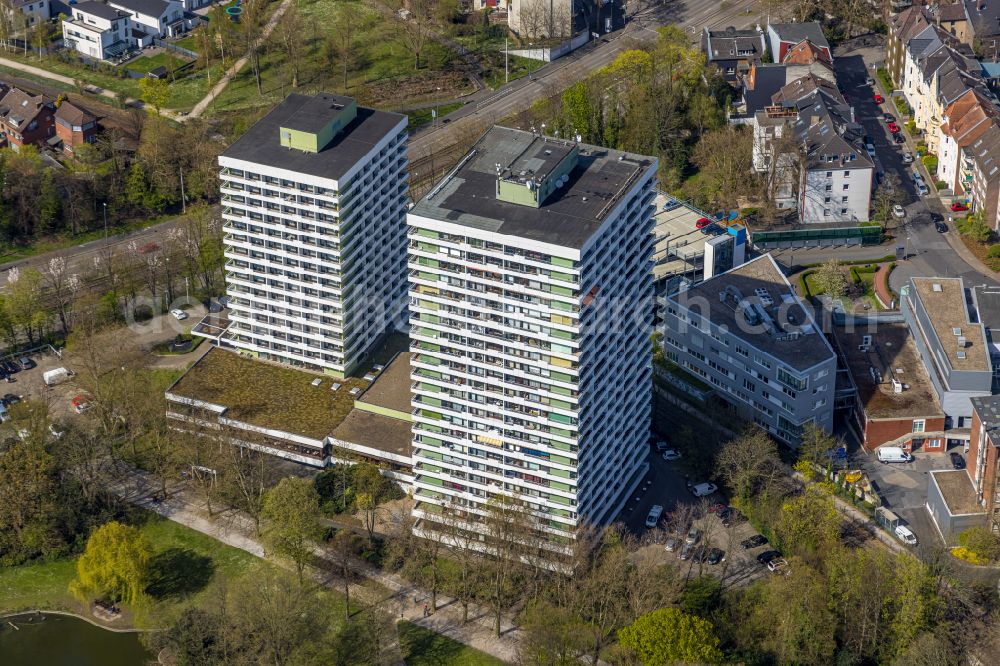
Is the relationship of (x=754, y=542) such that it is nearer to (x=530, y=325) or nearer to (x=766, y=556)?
(x=766, y=556)

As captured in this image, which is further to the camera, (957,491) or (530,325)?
(957,491)

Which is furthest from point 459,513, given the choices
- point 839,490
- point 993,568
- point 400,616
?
point 993,568

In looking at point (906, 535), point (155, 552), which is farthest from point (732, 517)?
point (155, 552)

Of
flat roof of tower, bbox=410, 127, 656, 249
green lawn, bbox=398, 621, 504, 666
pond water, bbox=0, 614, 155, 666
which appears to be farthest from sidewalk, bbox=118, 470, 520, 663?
flat roof of tower, bbox=410, 127, 656, 249

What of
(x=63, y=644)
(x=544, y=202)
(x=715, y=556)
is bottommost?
(x=63, y=644)

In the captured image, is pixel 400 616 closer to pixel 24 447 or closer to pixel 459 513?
pixel 459 513

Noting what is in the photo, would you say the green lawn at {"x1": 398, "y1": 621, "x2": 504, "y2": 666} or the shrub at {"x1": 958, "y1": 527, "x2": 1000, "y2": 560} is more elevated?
the shrub at {"x1": 958, "y1": 527, "x2": 1000, "y2": 560}

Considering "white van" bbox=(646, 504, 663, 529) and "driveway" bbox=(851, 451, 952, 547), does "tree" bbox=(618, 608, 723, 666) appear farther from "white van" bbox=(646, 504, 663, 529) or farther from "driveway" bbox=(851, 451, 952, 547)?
"driveway" bbox=(851, 451, 952, 547)
